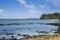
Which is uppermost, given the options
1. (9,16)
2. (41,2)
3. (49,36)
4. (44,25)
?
(41,2)

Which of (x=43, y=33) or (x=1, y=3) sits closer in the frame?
(x=1, y=3)

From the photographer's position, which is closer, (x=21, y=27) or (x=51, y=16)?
(x=21, y=27)

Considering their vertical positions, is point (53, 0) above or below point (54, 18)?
above

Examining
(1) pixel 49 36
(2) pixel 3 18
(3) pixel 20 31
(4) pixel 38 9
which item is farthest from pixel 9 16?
(1) pixel 49 36

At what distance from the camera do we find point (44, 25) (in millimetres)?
4781

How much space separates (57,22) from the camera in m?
4.82

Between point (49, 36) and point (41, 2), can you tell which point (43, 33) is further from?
point (41, 2)

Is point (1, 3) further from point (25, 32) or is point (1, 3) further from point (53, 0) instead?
point (53, 0)

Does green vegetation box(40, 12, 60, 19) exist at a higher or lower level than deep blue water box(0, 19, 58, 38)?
higher

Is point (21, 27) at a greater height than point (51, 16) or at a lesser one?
lesser

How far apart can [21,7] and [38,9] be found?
0.45 metres

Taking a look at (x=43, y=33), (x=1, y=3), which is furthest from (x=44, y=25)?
(x=1, y=3)

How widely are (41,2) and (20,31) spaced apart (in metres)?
0.93

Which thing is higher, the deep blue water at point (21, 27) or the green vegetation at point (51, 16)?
the green vegetation at point (51, 16)
